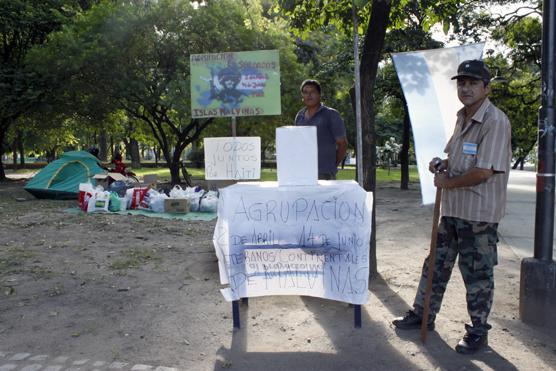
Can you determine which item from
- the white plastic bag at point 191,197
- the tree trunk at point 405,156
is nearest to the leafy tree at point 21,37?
the white plastic bag at point 191,197

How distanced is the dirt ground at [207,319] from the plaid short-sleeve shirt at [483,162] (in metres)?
0.98

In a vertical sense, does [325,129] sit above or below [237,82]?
below

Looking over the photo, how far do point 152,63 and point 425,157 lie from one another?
48.4 feet

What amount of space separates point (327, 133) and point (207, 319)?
207 centimetres

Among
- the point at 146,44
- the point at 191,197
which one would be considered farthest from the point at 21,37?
the point at 191,197

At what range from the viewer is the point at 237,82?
7355 mm

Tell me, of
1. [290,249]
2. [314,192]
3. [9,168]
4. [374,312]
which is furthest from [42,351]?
[9,168]

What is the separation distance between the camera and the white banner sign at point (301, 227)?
143 inches

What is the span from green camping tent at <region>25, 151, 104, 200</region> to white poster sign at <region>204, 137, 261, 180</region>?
7.42 m

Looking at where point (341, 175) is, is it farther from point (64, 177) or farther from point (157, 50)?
point (64, 177)

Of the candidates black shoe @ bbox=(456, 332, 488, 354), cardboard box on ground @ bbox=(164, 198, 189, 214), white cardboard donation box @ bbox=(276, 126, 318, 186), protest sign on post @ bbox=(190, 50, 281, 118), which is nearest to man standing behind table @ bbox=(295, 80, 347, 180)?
white cardboard donation box @ bbox=(276, 126, 318, 186)

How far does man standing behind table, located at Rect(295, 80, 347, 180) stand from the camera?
15.3 feet

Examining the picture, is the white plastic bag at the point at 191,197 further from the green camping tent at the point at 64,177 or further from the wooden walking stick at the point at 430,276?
the wooden walking stick at the point at 430,276

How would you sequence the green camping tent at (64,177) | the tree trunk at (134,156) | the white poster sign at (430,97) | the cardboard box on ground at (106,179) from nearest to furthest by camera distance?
the white poster sign at (430,97)
the cardboard box on ground at (106,179)
the green camping tent at (64,177)
the tree trunk at (134,156)
